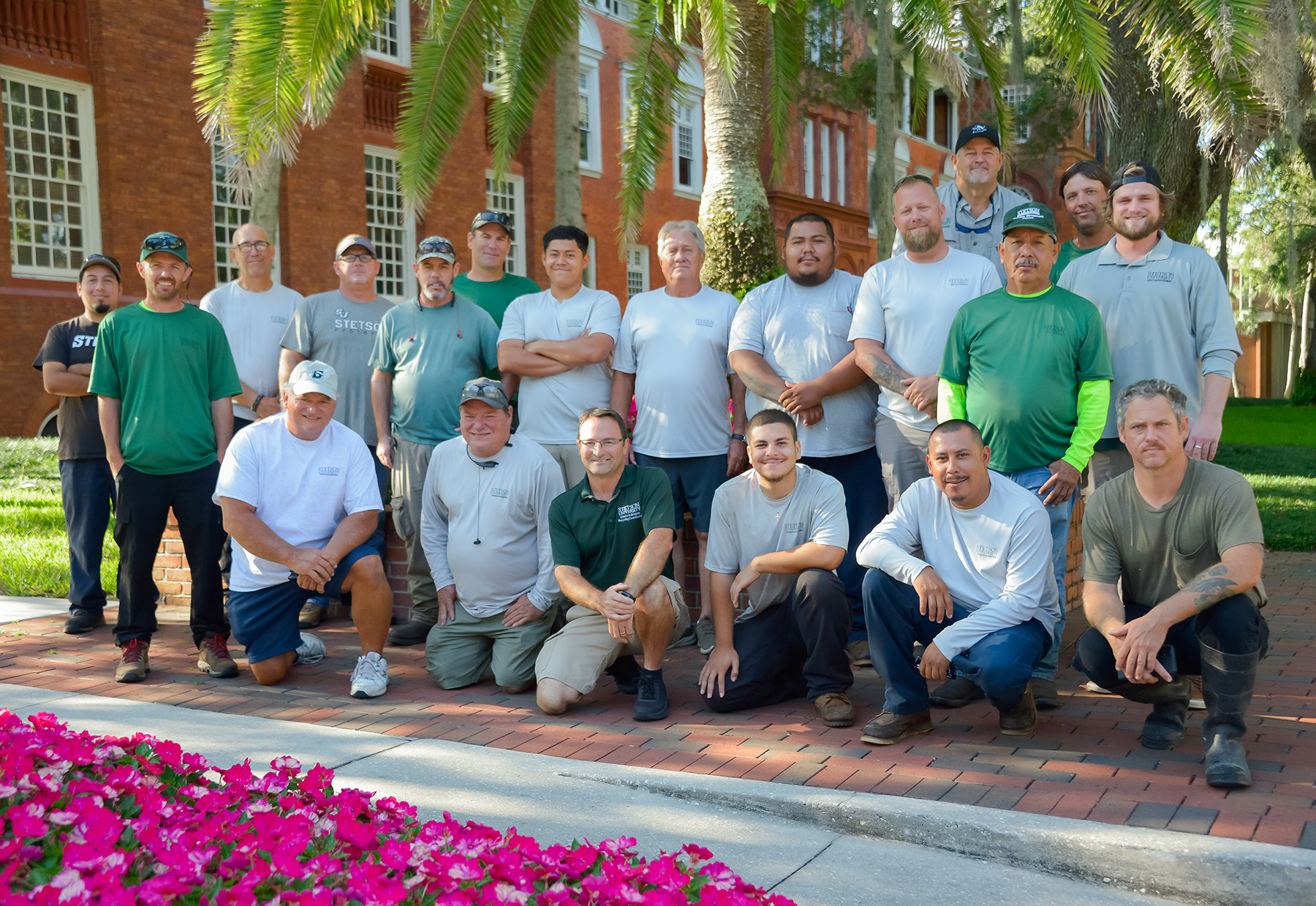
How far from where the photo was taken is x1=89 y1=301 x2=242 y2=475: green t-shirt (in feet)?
19.7

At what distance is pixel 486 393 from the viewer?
582 centimetres

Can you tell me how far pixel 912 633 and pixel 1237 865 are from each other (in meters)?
1.72

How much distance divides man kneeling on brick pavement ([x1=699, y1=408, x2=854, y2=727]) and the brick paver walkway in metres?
0.16

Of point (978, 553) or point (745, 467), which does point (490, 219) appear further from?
point (978, 553)

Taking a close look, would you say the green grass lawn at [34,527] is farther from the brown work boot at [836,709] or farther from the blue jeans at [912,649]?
the blue jeans at [912,649]

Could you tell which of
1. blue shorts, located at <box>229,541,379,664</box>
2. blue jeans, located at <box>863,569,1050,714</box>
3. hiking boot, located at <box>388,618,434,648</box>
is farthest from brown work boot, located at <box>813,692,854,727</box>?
hiking boot, located at <box>388,618,434,648</box>

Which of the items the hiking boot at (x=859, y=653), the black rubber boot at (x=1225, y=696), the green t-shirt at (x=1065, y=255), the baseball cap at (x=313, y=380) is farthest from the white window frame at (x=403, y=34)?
the black rubber boot at (x=1225, y=696)

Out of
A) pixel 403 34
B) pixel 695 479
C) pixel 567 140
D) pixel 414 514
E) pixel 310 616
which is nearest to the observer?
pixel 695 479

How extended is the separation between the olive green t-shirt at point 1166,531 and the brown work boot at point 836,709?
116 cm

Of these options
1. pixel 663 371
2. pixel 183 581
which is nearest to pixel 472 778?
pixel 663 371

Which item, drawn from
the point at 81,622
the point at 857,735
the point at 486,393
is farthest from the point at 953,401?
the point at 81,622

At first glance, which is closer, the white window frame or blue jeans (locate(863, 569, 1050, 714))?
blue jeans (locate(863, 569, 1050, 714))

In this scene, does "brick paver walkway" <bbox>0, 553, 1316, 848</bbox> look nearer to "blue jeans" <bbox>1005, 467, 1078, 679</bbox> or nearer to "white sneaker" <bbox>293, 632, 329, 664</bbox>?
"white sneaker" <bbox>293, 632, 329, 664</bbox>

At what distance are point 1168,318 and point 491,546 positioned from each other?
11.5ft
